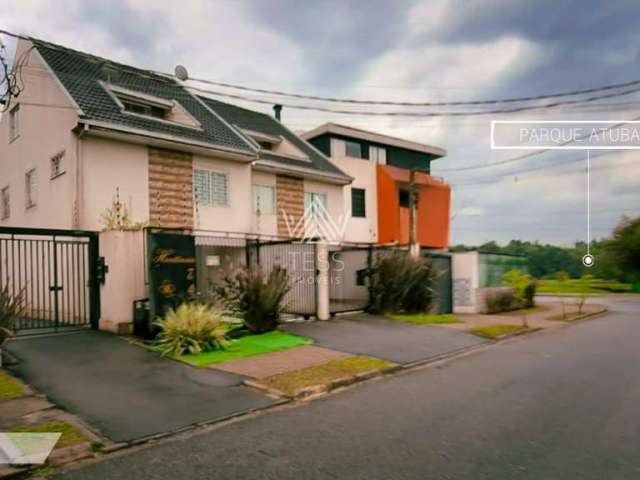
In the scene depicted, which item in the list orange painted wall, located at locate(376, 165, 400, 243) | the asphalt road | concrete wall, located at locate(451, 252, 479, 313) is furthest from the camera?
orange painted wall, located at locate(376, 165, 400, 243)

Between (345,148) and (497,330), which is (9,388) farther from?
(345,148)

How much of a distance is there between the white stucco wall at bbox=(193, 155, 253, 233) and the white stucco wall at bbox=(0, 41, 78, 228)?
12.7ft

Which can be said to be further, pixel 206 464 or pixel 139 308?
pixel 139 308

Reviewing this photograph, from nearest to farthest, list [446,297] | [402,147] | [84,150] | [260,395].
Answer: [260,395] < [84,150] < [446,297] < [402,147]

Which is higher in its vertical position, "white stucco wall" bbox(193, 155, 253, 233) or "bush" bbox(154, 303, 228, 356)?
"white stucco wall" bbox(193, 155, 253, 233)

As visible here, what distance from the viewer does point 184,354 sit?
8.84m

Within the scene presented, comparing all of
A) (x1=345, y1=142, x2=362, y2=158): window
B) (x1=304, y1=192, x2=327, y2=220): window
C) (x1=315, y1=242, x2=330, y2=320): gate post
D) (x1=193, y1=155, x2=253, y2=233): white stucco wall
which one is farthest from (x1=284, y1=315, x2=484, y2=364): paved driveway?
(x1=345, y1=142, x2=362, y2=158): window

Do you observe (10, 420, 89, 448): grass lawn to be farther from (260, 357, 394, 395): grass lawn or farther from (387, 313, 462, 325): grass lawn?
(387, 313, 462, 325): grass lawn

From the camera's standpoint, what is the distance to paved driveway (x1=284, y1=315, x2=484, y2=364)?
384 inches

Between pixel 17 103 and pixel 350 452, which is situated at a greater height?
pixel 17 103

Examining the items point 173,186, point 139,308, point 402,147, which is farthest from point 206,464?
point 402,147

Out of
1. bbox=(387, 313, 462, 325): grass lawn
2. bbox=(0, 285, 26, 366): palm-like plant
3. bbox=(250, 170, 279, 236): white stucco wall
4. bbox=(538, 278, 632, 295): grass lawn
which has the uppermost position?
bbox=(250, 170, 279, 236): white stucco wall

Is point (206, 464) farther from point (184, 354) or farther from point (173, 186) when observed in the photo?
point (173, 186)

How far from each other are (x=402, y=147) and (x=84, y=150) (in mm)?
21589
